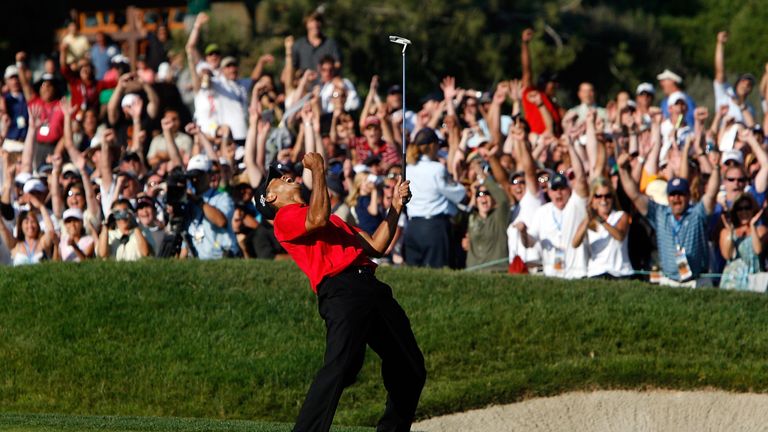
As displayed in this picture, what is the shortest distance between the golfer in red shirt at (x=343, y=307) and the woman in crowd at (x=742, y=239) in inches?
245

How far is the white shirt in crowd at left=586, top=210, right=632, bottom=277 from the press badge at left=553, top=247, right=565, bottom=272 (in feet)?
0.93

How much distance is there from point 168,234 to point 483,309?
11.6 ft

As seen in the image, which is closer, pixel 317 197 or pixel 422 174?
pixel 317 197

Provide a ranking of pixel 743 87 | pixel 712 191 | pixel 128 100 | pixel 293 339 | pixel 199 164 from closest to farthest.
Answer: pixel 293 339 < pixel 712 191 < pixel 199 164 < pixel 743 87 < pixel 128 100

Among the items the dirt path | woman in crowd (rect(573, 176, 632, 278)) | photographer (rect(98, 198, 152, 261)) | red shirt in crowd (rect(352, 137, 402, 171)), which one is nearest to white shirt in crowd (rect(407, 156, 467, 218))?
red shirt in crowd (rect(352, 137, 402, 171))

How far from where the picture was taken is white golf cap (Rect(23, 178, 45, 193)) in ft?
59.8

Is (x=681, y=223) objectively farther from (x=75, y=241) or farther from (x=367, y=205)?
(x=75, y=241)

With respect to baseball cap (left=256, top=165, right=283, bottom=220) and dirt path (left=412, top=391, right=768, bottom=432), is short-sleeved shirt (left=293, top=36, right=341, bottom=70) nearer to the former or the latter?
dirt path (left=412, top=391, right=768, bottom=432)

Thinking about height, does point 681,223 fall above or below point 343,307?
below

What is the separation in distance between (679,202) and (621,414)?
105 inches

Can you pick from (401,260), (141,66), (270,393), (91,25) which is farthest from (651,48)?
(270,393)

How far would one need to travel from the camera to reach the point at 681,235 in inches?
637

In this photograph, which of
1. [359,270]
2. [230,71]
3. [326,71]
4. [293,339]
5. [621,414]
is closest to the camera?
[359,270]

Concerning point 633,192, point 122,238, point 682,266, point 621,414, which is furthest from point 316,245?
point 122,238
